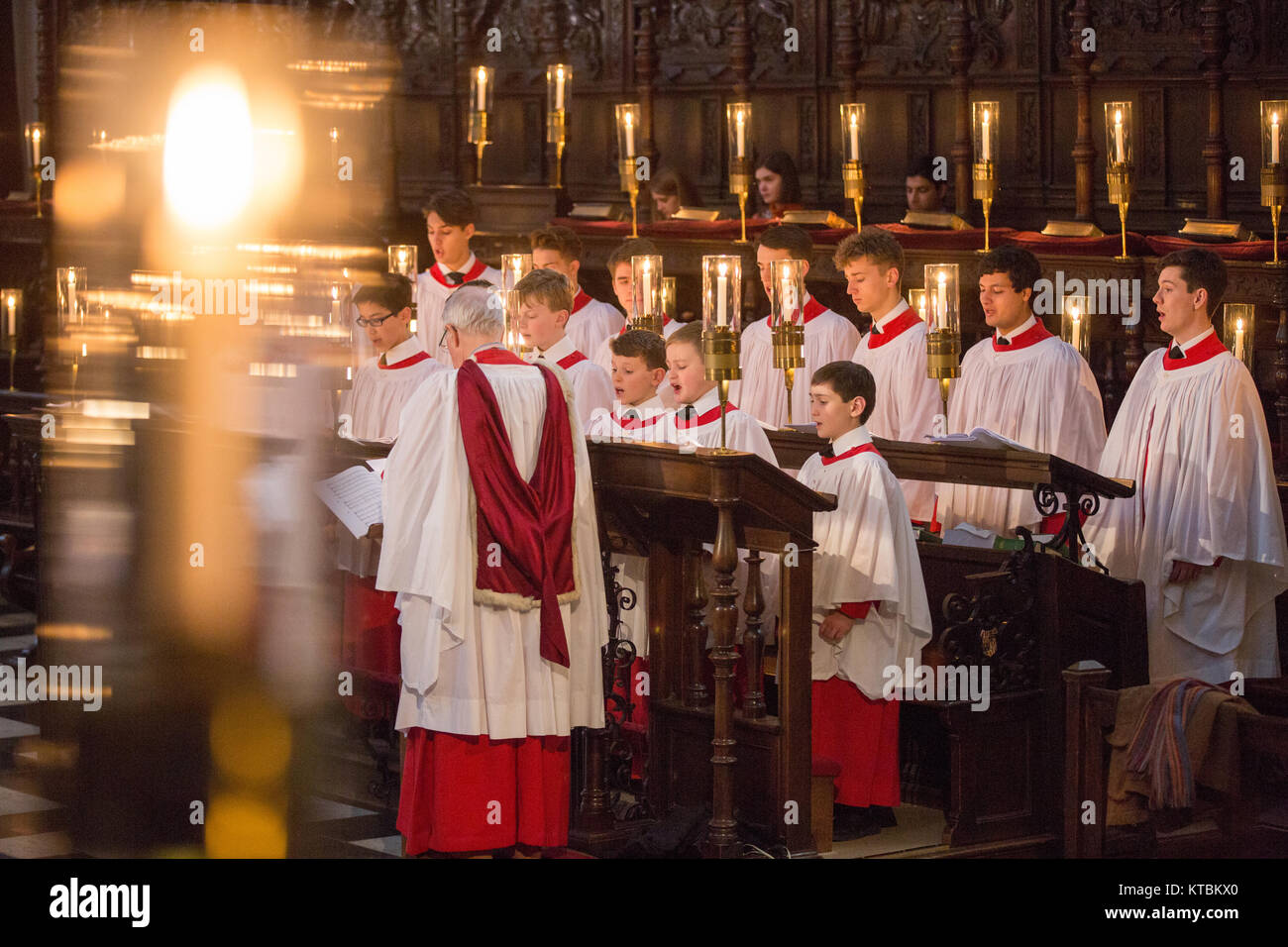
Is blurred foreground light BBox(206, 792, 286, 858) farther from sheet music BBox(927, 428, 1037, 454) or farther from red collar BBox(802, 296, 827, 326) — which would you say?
red collar BBox(802, 296, 827, 326)

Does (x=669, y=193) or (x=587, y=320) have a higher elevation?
(x=669, y=193)

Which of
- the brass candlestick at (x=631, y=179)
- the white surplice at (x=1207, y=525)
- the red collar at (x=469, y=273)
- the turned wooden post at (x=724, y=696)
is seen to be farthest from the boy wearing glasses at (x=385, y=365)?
the white surplice at (x=1207, y=525)

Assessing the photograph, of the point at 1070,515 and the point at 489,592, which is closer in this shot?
the point at 489,592

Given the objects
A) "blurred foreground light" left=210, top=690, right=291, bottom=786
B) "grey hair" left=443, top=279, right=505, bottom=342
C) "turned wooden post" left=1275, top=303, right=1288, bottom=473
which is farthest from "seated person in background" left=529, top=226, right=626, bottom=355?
"blurred foreground light" left=210, top=690, right=291, bottom=786

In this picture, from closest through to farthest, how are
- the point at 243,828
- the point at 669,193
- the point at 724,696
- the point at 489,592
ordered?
the point at 243,828 → the point at 724,696 → the point at 489,592 → the point at 669,193

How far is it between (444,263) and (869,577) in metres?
3.82

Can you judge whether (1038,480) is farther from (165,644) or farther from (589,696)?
(165,644)

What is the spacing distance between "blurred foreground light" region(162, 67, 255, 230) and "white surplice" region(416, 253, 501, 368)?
5.94m

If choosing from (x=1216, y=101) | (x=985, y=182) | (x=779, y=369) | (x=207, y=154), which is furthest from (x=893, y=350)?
(x=207, y=154)

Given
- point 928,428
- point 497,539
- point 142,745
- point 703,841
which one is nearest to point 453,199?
point 928,428

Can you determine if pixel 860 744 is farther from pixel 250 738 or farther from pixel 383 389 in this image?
pixel 383 389

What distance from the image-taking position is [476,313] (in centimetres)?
538

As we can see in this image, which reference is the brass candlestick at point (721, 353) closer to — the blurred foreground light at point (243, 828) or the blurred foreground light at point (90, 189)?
the blurred foreground light at point (243, 828)

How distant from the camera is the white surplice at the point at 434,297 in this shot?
8.84 metres
